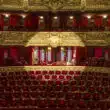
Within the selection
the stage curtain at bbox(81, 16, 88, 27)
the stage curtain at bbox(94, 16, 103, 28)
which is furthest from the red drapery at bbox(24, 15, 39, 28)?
the stage curtain at bbox(94, 16, 103, 28)

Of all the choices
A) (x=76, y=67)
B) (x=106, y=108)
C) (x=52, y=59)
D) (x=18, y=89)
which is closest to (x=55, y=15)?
(x=52, y=59)

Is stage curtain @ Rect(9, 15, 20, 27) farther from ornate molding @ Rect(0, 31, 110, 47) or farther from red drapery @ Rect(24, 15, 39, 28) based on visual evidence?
ornate molding @ Rect(0, 31, 110, 47)

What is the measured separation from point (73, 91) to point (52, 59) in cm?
738

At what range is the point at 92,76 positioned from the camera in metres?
21.8

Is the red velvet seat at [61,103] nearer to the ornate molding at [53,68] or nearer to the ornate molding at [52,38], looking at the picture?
the ornate molding at [53,68]

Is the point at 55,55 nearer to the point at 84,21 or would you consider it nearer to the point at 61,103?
the point at 84,21

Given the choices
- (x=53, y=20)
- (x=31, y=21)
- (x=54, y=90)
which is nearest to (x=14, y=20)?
(x=31, y=21)

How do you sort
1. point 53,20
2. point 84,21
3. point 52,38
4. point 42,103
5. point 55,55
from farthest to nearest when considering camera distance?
point 55,55
point 53,20
point 84,21
point 52,38
point 42,103

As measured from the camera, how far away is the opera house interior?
18.8 m

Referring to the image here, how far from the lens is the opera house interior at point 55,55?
18844 millimetres

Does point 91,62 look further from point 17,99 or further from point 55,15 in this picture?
point 17,99

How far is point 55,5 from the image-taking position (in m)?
23.7

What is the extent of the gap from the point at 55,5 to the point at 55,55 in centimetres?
470

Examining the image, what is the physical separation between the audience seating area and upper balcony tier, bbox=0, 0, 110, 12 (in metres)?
4.35
